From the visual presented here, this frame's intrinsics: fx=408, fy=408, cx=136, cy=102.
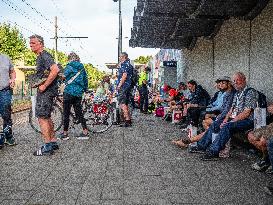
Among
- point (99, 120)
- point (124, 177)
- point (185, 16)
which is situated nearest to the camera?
point (124, 177)

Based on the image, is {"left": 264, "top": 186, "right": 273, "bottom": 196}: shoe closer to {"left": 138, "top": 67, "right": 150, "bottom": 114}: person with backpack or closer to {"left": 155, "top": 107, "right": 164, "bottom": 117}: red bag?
{"left": 155, "top": 107, "right": 164, "bottom": 117}: red bag

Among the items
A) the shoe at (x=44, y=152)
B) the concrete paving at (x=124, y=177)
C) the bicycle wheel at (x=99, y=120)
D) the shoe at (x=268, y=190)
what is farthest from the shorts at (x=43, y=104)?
the shoe at (x=268, y=190)

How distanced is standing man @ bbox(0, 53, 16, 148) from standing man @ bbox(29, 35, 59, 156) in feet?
3.48

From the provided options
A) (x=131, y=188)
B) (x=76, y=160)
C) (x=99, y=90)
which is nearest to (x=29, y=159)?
(x=76, y=160)

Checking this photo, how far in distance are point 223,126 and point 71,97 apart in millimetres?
3555

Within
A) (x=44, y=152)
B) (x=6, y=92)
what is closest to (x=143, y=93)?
(x=6, y=92)

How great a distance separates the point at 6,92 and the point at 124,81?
376 cm

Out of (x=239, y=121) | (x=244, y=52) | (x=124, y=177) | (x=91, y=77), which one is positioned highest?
(x=91, y=77)

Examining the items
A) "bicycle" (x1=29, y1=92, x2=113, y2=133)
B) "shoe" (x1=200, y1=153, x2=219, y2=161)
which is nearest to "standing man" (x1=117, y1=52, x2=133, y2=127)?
"bicycle" (x1=29, y1=92, x2=113, y2=133)

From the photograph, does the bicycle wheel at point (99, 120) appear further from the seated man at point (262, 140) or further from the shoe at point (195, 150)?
the seated man at point (262, 140)

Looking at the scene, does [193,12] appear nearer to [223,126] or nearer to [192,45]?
[223,126]

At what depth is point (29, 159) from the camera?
647cm

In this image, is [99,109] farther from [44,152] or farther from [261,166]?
[261,166]

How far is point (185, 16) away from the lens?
32.5 feet
